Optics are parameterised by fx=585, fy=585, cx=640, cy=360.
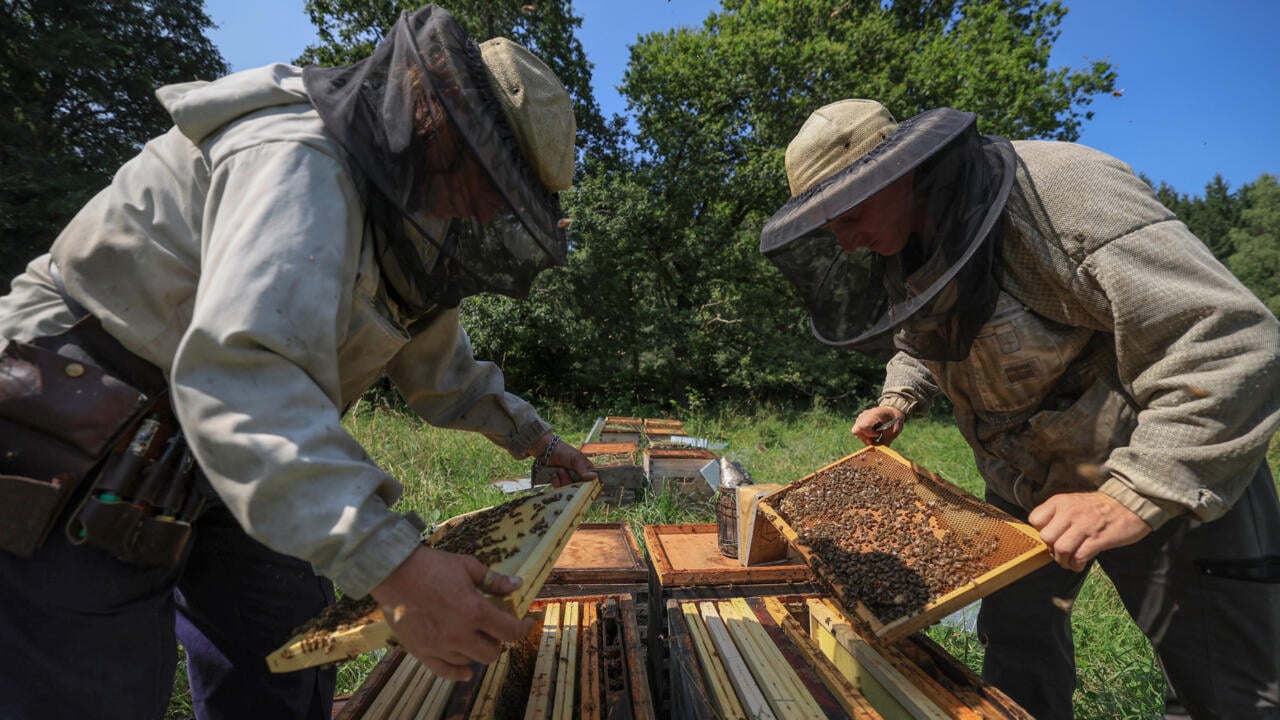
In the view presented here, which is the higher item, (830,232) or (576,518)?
(830,232)

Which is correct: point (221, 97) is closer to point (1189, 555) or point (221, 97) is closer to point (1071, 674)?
point (1189, 555)

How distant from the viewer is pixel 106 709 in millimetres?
1332

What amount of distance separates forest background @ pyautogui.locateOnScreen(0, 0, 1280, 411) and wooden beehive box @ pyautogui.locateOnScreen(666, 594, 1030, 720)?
1167 cm

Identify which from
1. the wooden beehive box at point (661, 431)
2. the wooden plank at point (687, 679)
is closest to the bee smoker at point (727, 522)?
the wooden plank at point (687, 679)

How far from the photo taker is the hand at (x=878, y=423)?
8.94 feet

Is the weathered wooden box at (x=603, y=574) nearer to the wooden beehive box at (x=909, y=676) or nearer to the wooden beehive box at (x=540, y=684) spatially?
the wooden beehive box at (x=540, y=684)

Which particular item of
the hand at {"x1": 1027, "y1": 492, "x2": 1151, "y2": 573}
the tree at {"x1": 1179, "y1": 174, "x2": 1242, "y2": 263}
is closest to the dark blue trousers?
the hand at {"x1": 1027, "y1": 492, "x2": 1151, "y2": 573}

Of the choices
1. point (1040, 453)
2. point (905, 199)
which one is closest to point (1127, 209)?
point (905, 199)

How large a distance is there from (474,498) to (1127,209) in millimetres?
5179

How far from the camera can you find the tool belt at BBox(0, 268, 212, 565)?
1249 millimetres

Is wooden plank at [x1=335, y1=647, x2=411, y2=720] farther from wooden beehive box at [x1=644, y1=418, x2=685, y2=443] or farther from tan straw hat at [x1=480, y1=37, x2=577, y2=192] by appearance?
wooden beehive box at [x1=644, y1=418, x2=685, y2=443]

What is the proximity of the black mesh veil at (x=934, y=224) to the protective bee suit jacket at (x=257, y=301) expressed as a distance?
1.39 meters

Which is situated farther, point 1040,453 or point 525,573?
point 1040,453

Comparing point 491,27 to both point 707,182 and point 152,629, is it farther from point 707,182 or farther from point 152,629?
point 152,629
